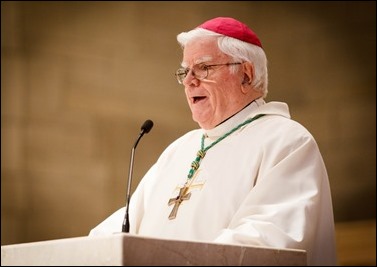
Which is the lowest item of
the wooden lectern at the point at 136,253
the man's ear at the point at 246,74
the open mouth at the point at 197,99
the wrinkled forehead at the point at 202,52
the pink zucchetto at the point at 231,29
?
the wooden lectern at the point at 136,253

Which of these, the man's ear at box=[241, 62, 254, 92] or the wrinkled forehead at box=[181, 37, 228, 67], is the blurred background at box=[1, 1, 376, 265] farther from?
the wrinkled forehead at box=[181, 37, 228, 67]

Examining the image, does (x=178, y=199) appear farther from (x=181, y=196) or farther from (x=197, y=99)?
(x=197, y=99)

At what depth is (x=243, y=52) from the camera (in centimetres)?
474

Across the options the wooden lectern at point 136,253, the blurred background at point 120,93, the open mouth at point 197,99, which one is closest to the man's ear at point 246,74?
the open mouth at point 197,99

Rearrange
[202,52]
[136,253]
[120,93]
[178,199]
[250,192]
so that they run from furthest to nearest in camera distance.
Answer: [120,93] → [202,52] → [178,199] → [250,192] → [136,253]

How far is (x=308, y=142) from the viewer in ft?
14.0

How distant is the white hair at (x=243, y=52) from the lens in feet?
15.5

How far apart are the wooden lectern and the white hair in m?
1.48

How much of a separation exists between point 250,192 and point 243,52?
96 cm

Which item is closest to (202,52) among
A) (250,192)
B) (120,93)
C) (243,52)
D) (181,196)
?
(243,52)

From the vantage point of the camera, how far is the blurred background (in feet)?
28.2

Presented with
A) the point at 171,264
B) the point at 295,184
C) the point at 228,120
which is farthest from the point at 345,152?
the point at 171,264

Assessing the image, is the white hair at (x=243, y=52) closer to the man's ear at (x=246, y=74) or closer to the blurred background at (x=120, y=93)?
the man's ear at (x=246, y=74)

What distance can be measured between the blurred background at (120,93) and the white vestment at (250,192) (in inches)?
151
